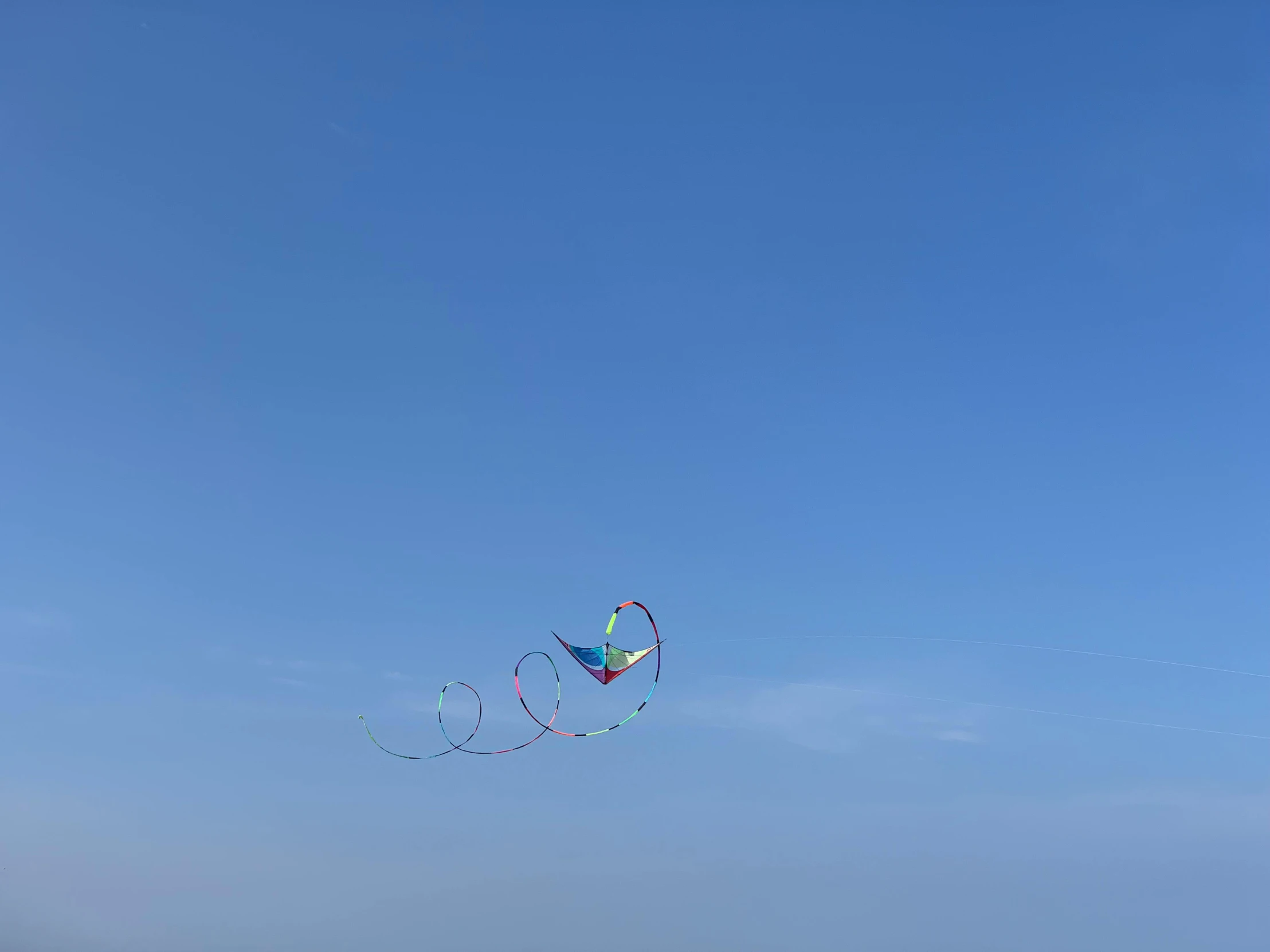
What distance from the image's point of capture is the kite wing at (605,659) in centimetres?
5197

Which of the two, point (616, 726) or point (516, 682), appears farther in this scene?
point (516, 682)

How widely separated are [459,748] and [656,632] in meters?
19.2

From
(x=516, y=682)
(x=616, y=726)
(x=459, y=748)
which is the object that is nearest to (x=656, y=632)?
(x=616, y=726)

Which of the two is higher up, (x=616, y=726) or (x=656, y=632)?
(x=656, y=632)

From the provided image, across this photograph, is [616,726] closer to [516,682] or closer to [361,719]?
[516,682]

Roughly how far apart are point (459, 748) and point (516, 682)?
7922 millimetres

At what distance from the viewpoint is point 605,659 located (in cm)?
5238

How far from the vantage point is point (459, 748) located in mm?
57531

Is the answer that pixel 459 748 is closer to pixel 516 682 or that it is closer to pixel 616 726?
pixel 516 682

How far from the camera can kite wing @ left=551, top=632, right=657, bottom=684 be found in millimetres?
51969

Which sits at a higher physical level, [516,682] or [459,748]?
[516,682]

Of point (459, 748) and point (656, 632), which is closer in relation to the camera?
point (656, 632)

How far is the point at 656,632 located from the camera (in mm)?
48344

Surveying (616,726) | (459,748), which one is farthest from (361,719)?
(616,726)
